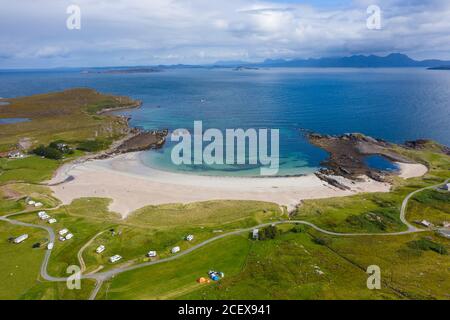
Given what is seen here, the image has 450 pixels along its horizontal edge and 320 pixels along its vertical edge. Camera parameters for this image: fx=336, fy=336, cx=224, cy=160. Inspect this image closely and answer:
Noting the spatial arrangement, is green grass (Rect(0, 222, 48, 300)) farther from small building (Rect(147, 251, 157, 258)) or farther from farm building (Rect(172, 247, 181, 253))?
farm building (Rect(172, 247, 181, 253))

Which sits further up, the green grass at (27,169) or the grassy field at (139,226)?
the green grass at (27,169)

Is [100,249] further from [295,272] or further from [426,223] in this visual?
[426,223]

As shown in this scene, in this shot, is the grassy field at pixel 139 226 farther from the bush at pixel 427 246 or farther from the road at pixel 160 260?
the bush at pixel 427 246

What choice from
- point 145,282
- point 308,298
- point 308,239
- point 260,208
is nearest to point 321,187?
point 260,208

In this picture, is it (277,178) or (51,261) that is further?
(277,178)

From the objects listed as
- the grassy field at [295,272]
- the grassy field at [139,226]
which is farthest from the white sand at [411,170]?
the grassy field at [139,226]

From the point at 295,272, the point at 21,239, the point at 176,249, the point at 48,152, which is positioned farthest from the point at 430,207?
the point at 48,152
